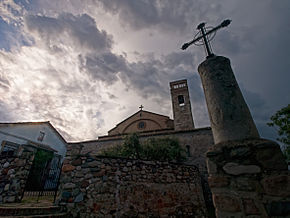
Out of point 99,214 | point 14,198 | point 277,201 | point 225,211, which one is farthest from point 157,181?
point 14,198

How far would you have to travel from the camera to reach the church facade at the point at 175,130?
480 inches

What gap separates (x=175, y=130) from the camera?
1655 cm

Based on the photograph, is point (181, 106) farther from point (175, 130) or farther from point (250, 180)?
point (250, 180)

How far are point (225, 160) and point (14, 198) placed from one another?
6.68m

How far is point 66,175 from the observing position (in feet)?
14.3

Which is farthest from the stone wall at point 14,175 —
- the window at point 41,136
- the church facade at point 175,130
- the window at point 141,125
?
the window at point 141,125

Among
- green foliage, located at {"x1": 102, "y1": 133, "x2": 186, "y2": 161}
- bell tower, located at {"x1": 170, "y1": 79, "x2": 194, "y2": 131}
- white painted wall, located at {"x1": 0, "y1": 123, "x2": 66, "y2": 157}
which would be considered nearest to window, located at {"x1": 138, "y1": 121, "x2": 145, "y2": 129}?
bell tower, located at {"x1": 170, "y1": 79, "x2": 194, "y2": 131}

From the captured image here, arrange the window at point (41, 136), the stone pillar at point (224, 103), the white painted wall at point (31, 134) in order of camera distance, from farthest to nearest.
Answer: the window at point (41, 136) → the white painted wall at point (31, 134) → the stone pillar at point (224, 103)

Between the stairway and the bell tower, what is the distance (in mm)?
14361

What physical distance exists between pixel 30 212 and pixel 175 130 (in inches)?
571

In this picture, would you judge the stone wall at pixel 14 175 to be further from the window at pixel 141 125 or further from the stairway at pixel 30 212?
the window at pixel 141 125

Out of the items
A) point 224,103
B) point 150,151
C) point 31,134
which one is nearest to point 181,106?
point 150,151

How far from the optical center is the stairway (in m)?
3.45

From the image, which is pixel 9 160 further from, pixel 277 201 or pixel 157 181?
pixel 277 201
